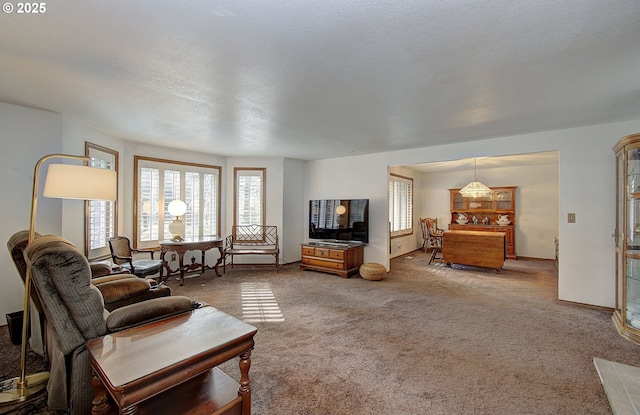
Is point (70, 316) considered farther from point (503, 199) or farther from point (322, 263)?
point (503, 199)

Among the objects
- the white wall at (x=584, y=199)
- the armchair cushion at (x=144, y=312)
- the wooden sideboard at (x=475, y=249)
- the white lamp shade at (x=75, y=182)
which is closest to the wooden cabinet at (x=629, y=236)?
the white wall at (x=584, y=199)

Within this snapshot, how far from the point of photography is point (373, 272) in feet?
16.8

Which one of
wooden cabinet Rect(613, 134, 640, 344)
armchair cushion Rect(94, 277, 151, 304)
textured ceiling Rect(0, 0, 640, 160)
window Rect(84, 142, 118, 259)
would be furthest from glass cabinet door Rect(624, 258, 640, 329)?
window Rect(84, 142, 118, 259)

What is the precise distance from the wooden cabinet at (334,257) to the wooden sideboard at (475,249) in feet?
6.80

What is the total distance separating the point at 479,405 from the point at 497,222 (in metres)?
6.98

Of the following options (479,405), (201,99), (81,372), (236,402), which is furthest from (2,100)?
(479,405)

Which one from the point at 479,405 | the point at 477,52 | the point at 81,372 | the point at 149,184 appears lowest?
the point at 479,405

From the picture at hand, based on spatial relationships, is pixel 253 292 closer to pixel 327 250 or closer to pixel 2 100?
pixel 327 250

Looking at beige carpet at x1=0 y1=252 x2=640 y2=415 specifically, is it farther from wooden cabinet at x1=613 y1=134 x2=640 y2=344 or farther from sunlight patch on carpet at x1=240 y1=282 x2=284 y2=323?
wooden cabinet at x1=613 y1=134 x2=640 y2=344

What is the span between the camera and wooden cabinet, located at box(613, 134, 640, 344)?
2.98m

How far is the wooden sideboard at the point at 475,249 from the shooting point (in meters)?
5.86

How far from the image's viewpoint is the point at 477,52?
2.01 m

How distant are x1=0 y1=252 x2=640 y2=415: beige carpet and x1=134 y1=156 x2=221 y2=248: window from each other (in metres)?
1.13

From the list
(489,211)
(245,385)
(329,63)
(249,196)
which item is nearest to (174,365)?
(245,385)
